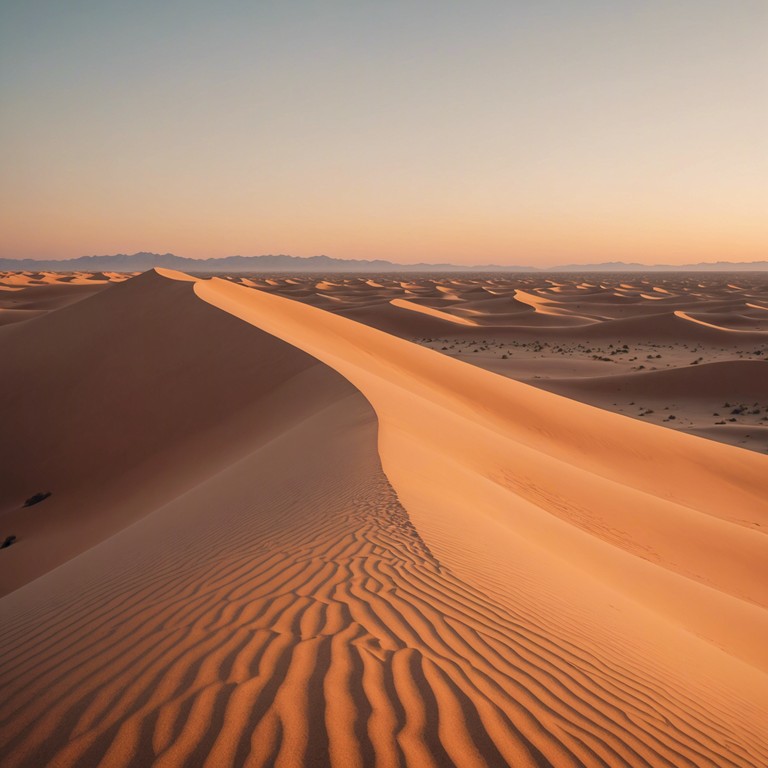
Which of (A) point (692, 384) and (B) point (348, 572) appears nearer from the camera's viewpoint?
(B) point (348, 572)

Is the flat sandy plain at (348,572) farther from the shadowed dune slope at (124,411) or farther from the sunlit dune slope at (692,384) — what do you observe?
the sunlit dune slope at (692,384)

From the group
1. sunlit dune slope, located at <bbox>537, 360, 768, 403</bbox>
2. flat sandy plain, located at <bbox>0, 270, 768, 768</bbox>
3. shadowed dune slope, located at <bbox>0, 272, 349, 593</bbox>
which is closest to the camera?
flat sandy plain, located at <bbox>0, 270, 768, 768</bbox>

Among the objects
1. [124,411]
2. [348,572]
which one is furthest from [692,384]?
[348,572]

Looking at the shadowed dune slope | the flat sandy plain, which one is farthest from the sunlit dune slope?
the shadowed dune slope

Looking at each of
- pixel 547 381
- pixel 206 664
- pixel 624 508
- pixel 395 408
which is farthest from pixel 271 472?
pixel 547 381

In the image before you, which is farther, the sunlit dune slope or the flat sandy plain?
the sunlit dune slope

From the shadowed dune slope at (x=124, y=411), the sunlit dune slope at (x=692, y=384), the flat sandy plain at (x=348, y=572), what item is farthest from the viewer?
the sunlit dune slope at (x=692, y=384)

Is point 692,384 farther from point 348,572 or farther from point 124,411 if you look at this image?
point 348,572

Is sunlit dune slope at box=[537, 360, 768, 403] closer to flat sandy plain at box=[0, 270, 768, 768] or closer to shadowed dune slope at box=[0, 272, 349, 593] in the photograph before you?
flat sandy plain at box=[0, 270, 768, 768]

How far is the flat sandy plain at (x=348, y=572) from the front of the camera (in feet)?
7.54

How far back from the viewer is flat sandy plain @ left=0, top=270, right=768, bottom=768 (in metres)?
2.30

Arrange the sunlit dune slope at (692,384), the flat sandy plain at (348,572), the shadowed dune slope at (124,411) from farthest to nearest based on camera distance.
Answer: the sunlit dune slope at (692,384)
the shadowed dune slope at (124,411)
the flat sandy plain at (348,572)

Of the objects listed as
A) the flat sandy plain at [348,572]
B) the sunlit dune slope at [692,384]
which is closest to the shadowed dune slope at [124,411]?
the flat sandy plain at [348,572]

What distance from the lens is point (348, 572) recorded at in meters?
3.66
